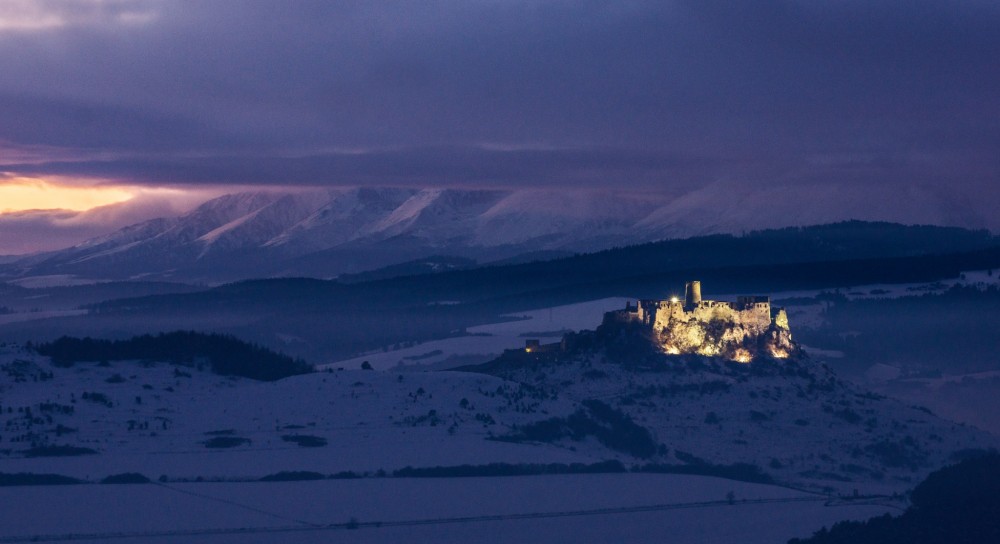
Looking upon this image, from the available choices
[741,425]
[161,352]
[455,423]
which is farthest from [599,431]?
[161,352]

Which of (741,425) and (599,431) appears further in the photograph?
(741,425)

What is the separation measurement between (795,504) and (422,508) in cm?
3216

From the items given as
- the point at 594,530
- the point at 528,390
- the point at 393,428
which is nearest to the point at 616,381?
the point at 528,390

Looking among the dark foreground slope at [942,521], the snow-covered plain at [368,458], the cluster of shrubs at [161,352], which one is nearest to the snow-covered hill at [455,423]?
the snow-covered plain at [368,458]

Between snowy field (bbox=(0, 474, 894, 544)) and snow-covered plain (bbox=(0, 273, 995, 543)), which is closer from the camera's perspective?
snowy field (bbox=(0, 474, 894, 544))

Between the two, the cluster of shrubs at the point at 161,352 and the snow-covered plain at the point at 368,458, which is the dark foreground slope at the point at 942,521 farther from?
the cluster of shrubs at the point at 161,352

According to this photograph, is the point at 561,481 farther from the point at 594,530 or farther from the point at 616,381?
the point at 616,381

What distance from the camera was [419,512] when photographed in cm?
14888

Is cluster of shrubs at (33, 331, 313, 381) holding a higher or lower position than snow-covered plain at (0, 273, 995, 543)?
higher

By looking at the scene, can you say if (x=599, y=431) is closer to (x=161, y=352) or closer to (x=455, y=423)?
(x=455, y=423)

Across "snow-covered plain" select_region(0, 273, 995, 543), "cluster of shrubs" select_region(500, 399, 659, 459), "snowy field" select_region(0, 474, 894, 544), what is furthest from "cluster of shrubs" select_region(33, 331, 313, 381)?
"snowy field" select_region(0, 474, 894, 544)

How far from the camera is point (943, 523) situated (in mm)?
144000

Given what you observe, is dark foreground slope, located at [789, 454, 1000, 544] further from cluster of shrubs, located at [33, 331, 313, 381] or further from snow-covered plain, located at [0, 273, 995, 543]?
cluster of shrubs, located at [33, 331, 313, 381]

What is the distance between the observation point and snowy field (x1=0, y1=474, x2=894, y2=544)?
140 metres
